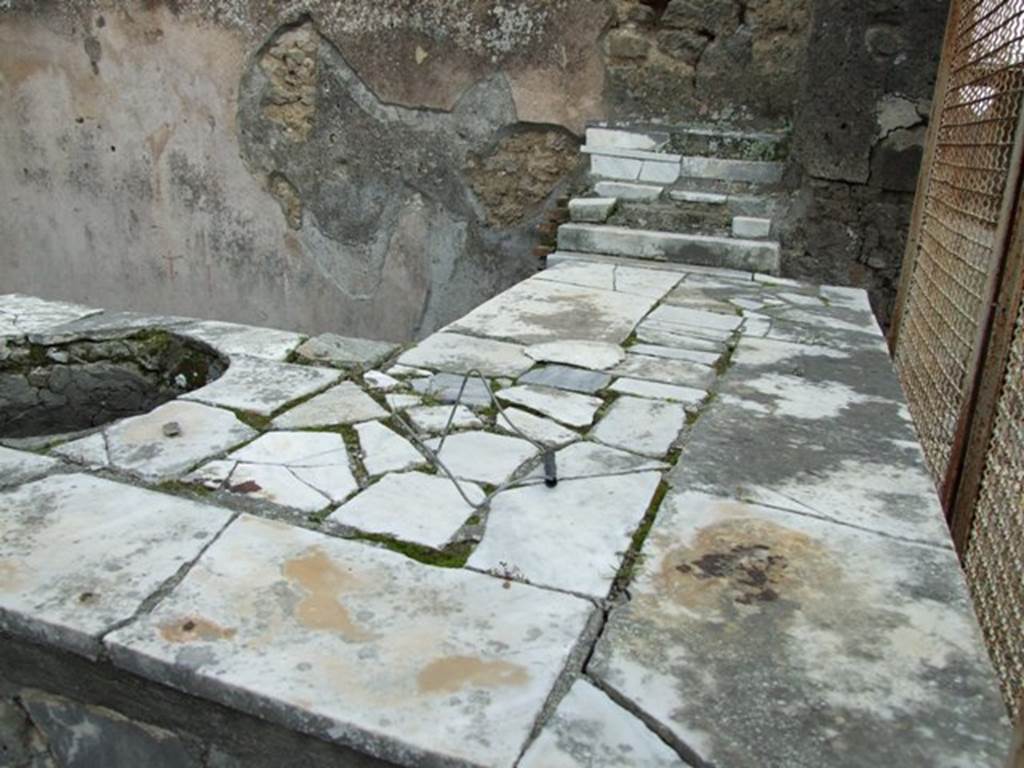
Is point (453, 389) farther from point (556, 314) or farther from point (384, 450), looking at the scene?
point (556, 314)

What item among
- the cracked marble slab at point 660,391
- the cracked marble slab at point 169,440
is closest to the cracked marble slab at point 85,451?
the cracked marble slab at point 169,440

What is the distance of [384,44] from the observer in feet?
17.3

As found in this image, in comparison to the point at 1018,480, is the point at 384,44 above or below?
above

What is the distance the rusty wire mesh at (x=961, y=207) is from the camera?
266 cm

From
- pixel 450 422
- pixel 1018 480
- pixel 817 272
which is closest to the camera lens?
pixel 1018 480

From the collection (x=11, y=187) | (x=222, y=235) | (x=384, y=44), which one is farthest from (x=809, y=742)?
(x=11, y=187)

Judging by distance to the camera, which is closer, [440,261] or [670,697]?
[670,697]

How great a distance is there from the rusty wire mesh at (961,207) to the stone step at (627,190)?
4.42 ft

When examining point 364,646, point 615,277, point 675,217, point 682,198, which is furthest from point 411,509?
point 682,198

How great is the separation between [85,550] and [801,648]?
4.20 ft

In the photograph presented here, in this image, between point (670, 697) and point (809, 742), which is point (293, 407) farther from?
point (809, 742)

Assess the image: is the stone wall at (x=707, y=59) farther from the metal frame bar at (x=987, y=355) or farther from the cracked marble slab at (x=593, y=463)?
the cracked marble slab at (x=593, y=463)

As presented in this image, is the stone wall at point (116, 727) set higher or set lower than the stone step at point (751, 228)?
lower

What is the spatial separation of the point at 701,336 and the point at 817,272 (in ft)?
5.68
